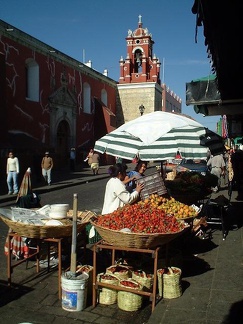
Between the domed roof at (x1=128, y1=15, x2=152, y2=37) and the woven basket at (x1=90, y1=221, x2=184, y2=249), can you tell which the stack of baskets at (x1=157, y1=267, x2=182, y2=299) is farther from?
the domed roof at (x1=128, y1=15, x2=152, y2=37)

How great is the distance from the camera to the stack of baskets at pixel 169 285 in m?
4.36

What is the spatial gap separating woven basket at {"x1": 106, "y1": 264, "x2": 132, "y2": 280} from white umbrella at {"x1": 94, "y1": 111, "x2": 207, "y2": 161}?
7.45ft

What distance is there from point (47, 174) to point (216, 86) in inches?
503

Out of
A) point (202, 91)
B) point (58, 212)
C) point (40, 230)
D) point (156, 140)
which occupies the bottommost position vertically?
point (40, 230)

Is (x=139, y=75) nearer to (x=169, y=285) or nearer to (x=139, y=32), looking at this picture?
(x=139, y=32)

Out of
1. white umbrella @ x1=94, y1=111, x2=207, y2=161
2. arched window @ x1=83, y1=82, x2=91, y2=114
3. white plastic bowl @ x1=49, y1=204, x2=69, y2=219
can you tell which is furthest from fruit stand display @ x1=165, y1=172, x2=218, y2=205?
arched window @ x1=83, y1=82, x2=91, y2=114

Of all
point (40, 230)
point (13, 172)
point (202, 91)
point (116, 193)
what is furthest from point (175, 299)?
point (13, 172)

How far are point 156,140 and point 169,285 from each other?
9.35ft

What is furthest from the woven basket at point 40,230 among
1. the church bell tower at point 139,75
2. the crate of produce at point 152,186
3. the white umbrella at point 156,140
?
the church bell tower at point 139,75

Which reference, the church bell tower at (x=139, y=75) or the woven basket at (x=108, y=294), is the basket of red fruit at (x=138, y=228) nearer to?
the woven basket at (x=108, y=294)

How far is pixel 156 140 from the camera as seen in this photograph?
6.48m

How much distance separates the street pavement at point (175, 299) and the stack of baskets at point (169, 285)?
0.23ft

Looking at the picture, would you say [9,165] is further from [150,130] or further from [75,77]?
[75,77]

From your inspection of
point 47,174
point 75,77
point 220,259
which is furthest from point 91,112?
point 220,259
